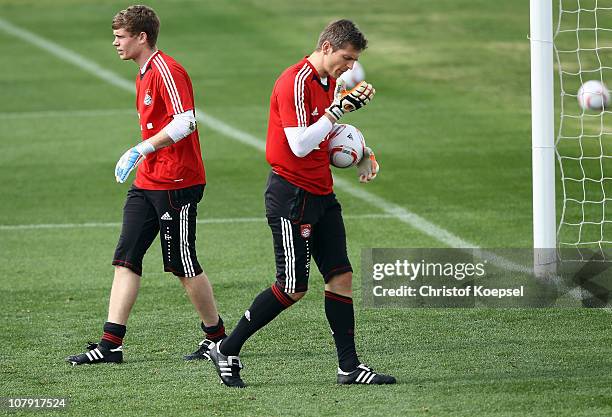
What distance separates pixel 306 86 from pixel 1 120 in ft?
42.0

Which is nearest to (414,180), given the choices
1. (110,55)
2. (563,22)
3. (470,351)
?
(470,351)

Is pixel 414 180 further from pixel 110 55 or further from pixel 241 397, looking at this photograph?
pixel 110 55

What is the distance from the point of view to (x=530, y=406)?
632 cm

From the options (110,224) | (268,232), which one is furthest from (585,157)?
(110,224)

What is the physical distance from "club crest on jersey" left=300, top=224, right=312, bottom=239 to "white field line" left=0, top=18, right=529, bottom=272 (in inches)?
121

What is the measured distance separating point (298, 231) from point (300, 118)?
624 millimetres

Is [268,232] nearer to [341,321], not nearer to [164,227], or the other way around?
[164,227]

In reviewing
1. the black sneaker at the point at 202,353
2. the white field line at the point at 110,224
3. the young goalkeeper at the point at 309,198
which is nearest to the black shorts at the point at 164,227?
the black sneaker at the point at 202,353

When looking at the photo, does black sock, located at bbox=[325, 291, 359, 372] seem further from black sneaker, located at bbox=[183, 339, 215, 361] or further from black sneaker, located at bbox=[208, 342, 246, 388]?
black sneaker, located at bbox=[183, 339, 215, 361]

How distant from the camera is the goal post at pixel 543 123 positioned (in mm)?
9031

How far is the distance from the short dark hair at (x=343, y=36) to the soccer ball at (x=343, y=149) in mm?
605

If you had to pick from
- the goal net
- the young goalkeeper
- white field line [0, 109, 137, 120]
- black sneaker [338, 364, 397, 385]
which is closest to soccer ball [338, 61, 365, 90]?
the goal net

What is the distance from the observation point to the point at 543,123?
907 cm

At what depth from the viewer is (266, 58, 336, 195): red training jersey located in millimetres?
6672
